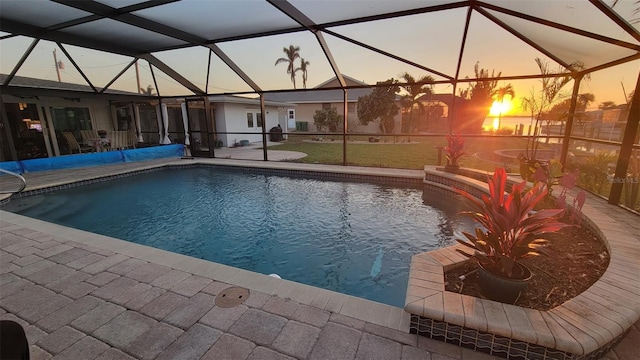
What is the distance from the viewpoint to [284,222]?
15.8 ft

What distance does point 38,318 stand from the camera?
2.07 meters

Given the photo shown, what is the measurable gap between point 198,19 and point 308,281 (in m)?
5.41

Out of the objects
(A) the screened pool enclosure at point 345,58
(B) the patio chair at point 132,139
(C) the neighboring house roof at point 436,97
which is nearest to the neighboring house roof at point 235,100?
(A) the screened pool enclosure at point 345,58

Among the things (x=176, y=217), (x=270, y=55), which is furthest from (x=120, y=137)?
(x=176, y=217)

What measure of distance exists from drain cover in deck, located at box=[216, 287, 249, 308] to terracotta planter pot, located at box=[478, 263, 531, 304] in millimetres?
1861

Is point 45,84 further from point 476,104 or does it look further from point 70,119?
point 476,104

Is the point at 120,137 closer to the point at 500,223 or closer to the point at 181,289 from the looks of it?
the point at 181,289

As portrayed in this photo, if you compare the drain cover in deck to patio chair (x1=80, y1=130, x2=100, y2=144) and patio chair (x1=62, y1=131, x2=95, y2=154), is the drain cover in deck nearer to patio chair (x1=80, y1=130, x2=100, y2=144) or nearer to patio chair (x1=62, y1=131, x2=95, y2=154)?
patio chair (x1=62, y1=131, x2=95, y2=154)

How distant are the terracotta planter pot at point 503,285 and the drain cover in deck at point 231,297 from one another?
73.3 inches

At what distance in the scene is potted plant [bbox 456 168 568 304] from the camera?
1.96 meters

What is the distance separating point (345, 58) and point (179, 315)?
6.86 meters

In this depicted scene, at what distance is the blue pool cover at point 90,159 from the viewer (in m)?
7.52

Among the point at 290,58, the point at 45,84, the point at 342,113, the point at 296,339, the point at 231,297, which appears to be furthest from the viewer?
the point at 342,113

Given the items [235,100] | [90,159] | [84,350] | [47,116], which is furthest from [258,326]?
[235,100]
